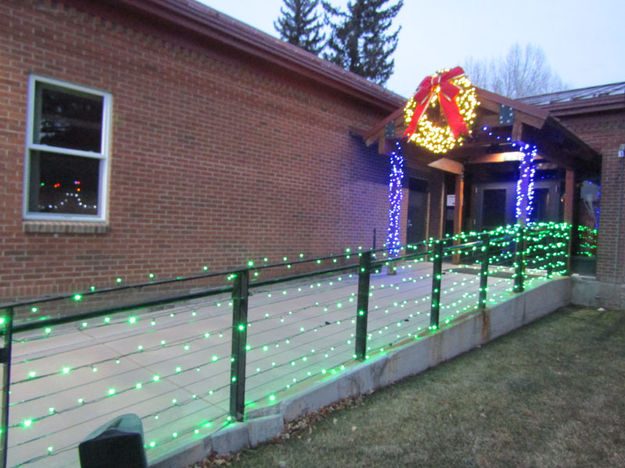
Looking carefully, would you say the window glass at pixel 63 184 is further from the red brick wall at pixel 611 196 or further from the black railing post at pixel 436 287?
the red brick wall at pixel 611 196

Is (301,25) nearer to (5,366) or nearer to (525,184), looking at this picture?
(525,184)

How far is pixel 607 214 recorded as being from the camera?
820cm

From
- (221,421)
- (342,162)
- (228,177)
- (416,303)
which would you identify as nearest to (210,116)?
(228,177)

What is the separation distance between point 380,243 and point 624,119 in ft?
16.7

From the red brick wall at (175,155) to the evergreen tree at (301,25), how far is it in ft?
68.3

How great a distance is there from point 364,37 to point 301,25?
409 centimetres

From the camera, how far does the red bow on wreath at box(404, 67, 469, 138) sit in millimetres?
6550

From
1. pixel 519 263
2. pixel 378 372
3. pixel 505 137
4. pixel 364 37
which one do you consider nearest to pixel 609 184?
pixel 505 137

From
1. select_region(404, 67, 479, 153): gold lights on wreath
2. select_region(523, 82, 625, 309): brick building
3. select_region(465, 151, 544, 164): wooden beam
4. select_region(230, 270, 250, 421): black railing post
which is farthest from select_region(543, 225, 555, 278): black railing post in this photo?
select_region(230, 270, 250, 421): black railing post

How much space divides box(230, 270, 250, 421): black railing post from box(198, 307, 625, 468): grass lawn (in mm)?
286

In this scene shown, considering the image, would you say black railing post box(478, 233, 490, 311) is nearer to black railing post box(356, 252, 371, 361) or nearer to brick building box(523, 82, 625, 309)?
black railing post box(356, 252, 371, 361)

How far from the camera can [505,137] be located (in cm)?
711

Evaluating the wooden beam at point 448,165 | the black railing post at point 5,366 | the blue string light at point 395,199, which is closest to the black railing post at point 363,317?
the black railing post at point 5,366

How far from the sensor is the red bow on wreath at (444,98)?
6550 mm
